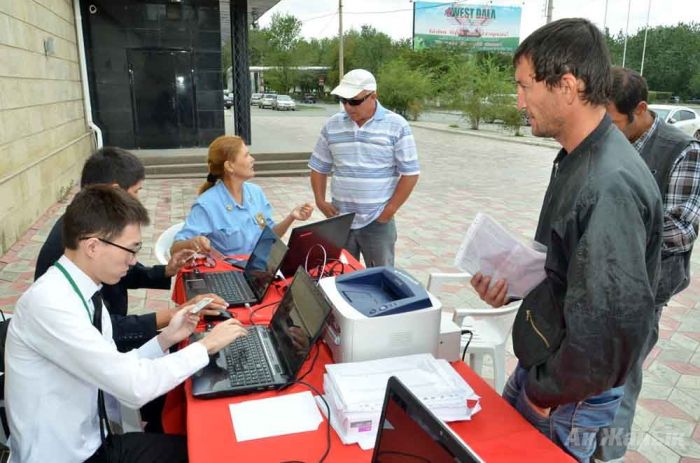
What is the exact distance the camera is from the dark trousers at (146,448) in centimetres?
159

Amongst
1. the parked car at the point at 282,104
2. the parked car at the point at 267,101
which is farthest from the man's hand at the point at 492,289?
the parked car at the point at 267,101

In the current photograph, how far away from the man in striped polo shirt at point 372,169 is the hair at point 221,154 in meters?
0.67

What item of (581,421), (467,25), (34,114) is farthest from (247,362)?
(467,25)

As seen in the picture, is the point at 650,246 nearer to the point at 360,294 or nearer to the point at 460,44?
the point at 360,294

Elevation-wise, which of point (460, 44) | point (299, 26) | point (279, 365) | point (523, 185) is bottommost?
point (523, 185)

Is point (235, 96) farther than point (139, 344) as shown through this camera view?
Yes

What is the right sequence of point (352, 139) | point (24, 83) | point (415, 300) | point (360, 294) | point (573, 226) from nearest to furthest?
point (573, 226)
point (415, 300)
point (360, 294)
point (352, 139)
point (24, 83)

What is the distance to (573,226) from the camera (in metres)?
1.18

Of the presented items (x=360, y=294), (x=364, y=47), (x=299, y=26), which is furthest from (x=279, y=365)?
(x=299, y=26)

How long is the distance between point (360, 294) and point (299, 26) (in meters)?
50.5

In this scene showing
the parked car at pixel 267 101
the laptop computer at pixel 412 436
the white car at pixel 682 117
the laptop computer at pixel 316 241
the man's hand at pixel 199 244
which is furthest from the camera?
the parked car at pixel 267 101

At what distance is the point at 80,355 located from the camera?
1330 millimetres

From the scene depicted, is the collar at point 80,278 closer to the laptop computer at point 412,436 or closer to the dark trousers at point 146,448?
the dark trousers at point 146,448

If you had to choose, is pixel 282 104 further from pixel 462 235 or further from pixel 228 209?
pixel 228 209
